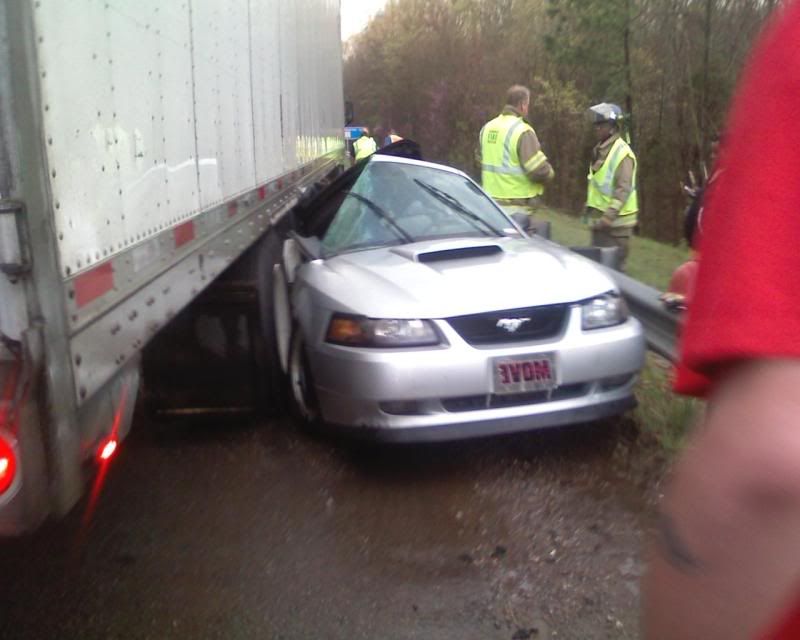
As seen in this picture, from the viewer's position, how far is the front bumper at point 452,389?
4684 millimetres

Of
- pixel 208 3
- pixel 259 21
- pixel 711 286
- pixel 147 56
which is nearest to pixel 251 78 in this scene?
pixel 259 21

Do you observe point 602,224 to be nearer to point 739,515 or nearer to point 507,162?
point 507,162

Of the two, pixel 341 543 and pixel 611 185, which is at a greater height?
pixel 611 185

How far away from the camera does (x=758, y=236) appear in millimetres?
833

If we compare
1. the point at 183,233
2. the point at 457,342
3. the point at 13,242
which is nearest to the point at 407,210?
the point at 457,342

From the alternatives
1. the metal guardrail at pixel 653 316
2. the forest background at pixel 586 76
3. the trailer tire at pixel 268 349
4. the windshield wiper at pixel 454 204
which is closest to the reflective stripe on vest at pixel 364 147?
the forest background at pixel 586 76

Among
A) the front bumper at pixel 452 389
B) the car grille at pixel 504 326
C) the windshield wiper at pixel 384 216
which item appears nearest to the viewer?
the front bumper at pixel 452 389

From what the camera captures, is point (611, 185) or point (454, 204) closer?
point (454, 204)

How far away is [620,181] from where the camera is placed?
8.82 meters

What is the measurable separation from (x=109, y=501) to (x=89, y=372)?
102 inches

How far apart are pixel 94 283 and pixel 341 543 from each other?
2225 millimetres

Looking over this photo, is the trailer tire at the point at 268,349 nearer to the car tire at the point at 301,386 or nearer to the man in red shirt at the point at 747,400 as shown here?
the car tire at the point at 301,386

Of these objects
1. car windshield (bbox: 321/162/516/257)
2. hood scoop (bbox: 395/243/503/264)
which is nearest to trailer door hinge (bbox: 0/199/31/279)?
hood scoop (bbox: 395/243/503/264)

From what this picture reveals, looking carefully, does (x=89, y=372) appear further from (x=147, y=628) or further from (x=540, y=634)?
(x=540, y=634)
